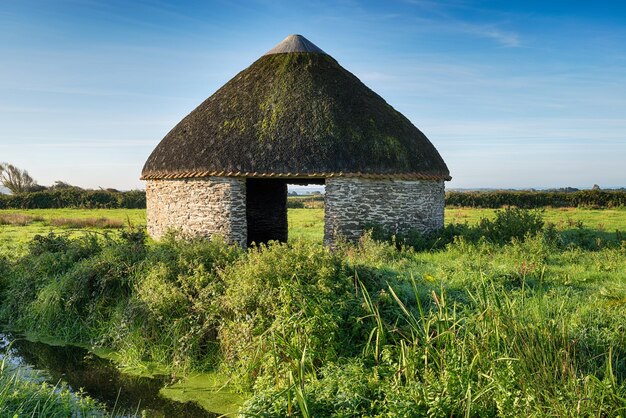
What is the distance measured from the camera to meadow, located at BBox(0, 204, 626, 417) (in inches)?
214

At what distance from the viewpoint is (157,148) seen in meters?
18.2

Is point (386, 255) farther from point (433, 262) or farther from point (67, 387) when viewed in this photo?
point (67, 387)

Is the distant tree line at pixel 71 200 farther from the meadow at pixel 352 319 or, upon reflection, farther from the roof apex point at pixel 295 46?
the meadow at pixel 352 319

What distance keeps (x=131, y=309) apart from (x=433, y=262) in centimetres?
653

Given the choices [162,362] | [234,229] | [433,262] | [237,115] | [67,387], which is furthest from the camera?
[237,115]

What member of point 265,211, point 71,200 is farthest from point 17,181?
point 265,211

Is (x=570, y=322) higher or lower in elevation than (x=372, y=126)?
lower

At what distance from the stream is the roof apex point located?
489 inches

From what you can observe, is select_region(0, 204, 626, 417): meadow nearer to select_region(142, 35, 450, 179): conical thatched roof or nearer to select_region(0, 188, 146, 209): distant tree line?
select_region(142, 35, 450, 179): conical thatched roof

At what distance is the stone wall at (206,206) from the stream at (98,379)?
627cm

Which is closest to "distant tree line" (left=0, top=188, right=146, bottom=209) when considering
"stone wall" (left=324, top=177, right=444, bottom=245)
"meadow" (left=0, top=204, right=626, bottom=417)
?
"meadow" (left=0, top=204, right=626, bottom=417)

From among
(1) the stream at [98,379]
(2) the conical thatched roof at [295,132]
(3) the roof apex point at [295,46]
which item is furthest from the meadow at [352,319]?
(3) the roof apex point at [295,46]

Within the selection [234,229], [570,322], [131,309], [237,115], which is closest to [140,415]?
[131,309]

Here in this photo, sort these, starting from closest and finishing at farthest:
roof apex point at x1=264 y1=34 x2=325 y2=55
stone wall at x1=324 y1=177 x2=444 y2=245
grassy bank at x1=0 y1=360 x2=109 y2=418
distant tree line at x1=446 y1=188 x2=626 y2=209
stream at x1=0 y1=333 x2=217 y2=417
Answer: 1. grassy bank at x1=0 y1=360 x2=109 y2=418
2. stream at x1=0 y1=333 x2=217 y2=417
3. stone wall at x1=324 y1=177 x2=444 y2=245
4. roof apex point at x1=264 y1=34 x2=325 y2=55
5. distant tree line at x1=446 y1=188 x2=626 y2=209
